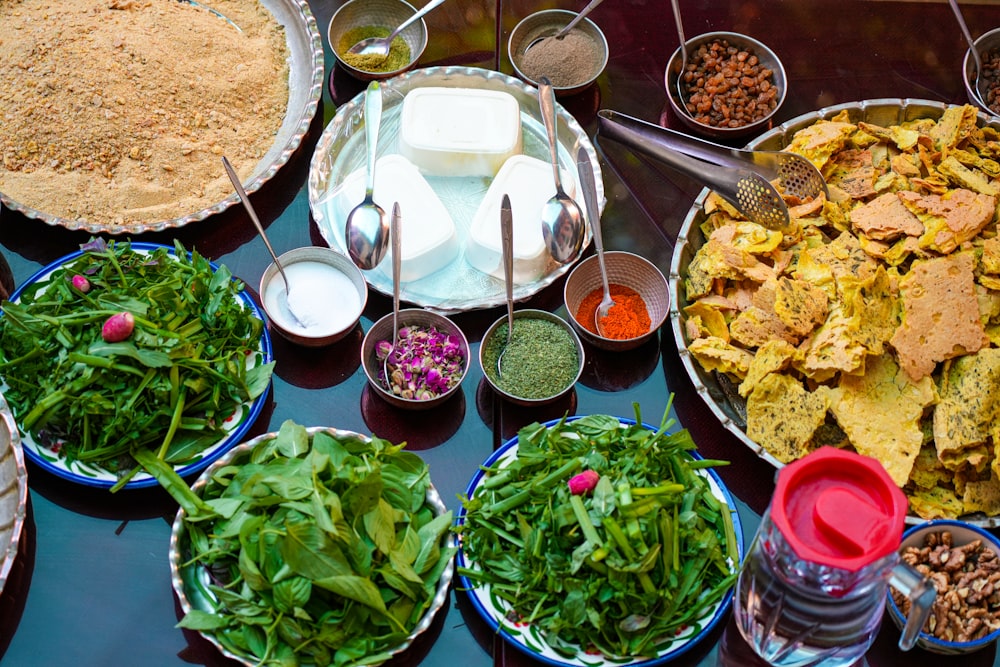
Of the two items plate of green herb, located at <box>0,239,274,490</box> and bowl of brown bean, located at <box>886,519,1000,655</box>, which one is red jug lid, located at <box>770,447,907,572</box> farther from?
plate of green herb, located at <box>0,239,274,490</box>

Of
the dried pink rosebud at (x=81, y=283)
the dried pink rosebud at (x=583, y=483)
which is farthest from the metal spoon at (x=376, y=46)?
the dried pink rosebud at (x=583, y=483)

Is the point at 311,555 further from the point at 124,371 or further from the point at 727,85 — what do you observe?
the point at 727,85

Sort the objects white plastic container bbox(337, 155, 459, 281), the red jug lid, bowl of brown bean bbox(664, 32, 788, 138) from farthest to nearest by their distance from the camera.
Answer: bowl of brown bean bbox(664, 32, 788, 138)
white plastic container bbox(337, 155, 459, 281)
the red jug lid

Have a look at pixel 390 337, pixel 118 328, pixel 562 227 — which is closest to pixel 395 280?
pixel 390 337

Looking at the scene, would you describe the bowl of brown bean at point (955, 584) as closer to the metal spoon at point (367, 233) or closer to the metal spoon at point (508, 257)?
the metal spoon at point (508, 257)

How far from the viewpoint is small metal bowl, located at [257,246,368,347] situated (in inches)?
67.3

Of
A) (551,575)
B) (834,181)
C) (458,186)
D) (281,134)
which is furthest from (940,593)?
(281,134)

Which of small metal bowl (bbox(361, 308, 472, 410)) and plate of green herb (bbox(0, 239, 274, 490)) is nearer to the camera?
plate of green herb (bbox(0, 239, 274, 490))

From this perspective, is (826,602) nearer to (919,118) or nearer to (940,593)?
(940,593)

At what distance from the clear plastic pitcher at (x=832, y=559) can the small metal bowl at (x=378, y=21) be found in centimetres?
138

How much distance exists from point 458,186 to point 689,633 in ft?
3.50

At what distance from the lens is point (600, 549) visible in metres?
1.34

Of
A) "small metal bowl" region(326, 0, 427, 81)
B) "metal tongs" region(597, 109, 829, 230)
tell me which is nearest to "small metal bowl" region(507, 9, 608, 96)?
"metal tongs" region(597, 109, 829, 230)

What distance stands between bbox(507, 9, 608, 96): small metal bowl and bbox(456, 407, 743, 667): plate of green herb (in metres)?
0.92
